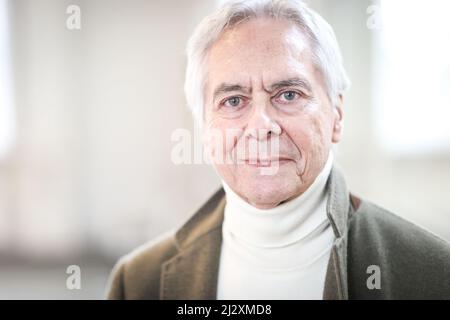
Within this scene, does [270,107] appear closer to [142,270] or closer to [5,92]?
[142,270]

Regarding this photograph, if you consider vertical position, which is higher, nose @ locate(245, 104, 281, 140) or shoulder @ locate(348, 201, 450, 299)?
nose @ locate(245, 104, 281, 140)

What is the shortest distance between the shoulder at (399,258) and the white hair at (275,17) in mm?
328

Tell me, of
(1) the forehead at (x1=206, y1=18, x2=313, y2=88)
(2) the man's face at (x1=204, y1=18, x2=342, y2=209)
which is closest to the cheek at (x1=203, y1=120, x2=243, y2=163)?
(2) the man's face at (x1=204, y1=18, x2=342, y2=209)

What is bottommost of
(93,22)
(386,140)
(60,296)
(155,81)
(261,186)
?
(60,296)

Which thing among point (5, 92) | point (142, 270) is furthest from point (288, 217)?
point (5, 92)

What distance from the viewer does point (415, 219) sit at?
136 cm

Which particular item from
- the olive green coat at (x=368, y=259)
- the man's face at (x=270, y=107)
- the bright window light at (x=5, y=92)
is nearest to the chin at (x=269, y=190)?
the man's face at (x=270, y=107)

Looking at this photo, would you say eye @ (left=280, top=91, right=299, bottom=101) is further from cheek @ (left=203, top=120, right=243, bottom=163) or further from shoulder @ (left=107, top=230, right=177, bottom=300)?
shoulder @ (left=107, top=230, right=177, bottom=300)

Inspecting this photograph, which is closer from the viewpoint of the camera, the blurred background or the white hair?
the white hair

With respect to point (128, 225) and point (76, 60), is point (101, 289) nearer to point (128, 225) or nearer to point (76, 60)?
point (128, 225)

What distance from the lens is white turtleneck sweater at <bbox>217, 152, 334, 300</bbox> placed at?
1.30 meters

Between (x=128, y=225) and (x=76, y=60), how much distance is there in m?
0.46

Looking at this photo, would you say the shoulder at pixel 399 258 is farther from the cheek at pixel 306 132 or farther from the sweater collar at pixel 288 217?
the cheek at pixel 306 132

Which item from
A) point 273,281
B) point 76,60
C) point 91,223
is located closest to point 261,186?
point 273,281
